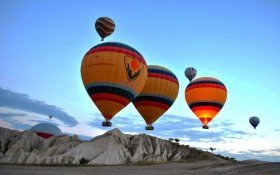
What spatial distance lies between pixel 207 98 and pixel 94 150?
2132 cm

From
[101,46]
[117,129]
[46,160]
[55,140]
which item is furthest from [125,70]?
[55,140]

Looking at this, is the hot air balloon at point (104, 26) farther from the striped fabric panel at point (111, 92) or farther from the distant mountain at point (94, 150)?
the distant mountain at point (94, 150)

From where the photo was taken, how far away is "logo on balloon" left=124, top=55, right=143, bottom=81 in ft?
128

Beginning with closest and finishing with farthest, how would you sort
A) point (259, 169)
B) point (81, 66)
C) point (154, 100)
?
point (259, 169) < point (81, 66) < point (154, 100)

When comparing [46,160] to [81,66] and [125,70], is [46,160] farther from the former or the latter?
[125,70]

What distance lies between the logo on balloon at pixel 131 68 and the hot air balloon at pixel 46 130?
39937 mm

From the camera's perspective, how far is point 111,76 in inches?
1507

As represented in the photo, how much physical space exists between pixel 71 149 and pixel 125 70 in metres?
24.9

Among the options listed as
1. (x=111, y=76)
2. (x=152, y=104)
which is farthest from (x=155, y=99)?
(x=111, y=76)

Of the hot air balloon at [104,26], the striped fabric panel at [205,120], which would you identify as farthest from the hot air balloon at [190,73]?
the hot air balloon at [104,26]

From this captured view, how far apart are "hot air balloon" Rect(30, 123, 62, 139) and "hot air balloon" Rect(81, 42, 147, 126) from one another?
3724 cm

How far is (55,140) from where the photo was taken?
67.0m

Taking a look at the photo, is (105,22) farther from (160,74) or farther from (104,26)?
(160,74)

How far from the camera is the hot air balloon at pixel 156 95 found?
1864 inches
